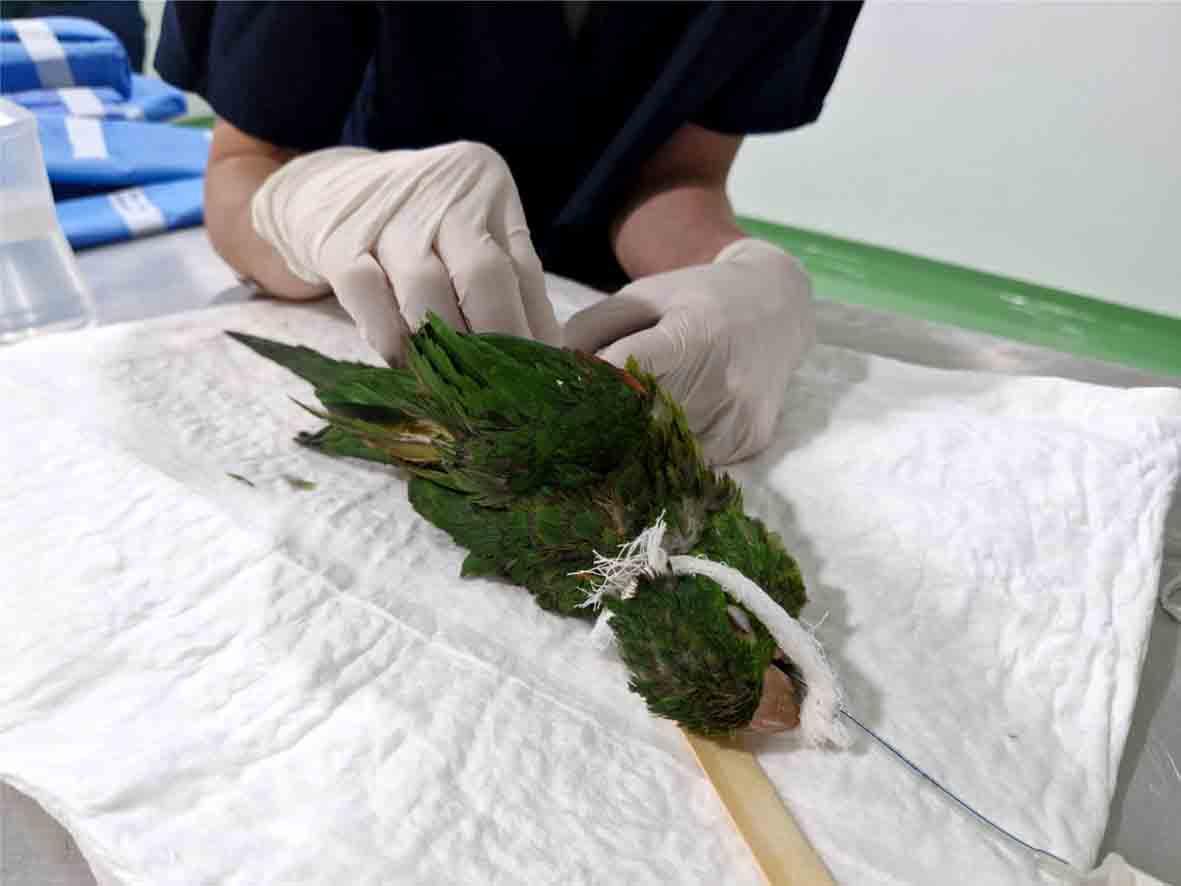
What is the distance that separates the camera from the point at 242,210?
3.22 ft

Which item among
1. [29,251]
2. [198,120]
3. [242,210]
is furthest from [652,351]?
[198,120]

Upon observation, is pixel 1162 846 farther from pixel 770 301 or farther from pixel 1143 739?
pixel 770 301

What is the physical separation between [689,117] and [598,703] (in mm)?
775

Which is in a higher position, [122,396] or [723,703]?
[723,703]

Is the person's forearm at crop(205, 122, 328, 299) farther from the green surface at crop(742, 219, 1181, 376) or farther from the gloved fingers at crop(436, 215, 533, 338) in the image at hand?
the green surface at crop(742, 219, 1181, 376)

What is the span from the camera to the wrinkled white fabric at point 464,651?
45cm

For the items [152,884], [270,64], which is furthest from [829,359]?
[152,884]

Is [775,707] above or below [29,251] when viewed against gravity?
above

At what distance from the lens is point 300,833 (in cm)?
43

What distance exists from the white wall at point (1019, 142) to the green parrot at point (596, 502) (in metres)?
0.62

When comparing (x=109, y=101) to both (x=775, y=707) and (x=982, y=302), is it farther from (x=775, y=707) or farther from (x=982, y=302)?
(x=775, y=707)

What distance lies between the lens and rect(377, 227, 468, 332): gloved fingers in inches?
27.9

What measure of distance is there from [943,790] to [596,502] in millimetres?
251

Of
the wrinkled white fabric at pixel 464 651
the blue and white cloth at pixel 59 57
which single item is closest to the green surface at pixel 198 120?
the blue and white cloth at pixel 59 57
